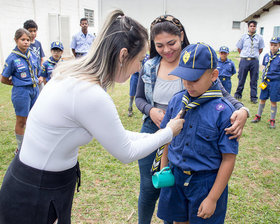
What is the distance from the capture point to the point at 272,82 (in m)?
6.00

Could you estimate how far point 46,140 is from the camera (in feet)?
4.72

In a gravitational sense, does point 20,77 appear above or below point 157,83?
below

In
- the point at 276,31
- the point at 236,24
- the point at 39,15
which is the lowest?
the point at 276,31

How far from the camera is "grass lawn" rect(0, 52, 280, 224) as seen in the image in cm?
303

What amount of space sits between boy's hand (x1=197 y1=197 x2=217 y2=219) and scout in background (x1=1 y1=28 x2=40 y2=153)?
135 inches

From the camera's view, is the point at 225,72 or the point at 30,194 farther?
the point at 225,72

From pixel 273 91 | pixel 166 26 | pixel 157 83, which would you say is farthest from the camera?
pixel 273 91

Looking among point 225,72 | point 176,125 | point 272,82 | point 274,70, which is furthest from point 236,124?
point 225,72

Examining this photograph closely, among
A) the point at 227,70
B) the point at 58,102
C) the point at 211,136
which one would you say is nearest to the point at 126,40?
the point at 58,102

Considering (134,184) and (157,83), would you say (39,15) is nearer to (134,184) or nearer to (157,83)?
(134,184)

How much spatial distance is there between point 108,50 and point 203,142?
0.84 m

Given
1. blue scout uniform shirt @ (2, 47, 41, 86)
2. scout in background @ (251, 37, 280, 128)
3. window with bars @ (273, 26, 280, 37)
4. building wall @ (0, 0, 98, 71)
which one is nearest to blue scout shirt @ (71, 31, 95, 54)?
building wall @ (0, 0, 98, 71)

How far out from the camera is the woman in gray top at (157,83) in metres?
2.12

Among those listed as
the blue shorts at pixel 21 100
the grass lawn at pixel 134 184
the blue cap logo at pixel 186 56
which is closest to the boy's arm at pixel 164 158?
the blue cap logo at pixel 186 56
